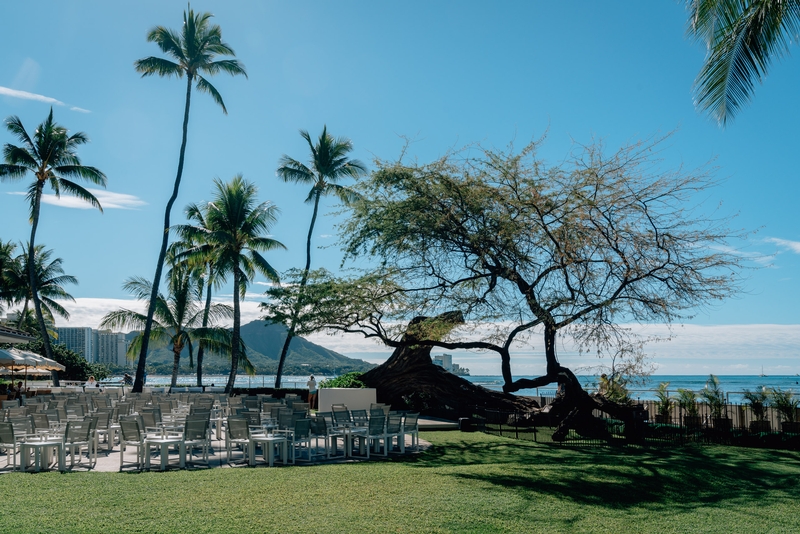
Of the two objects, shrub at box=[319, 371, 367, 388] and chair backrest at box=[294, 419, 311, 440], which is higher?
shrub at box=[319, 371, 367, 388]

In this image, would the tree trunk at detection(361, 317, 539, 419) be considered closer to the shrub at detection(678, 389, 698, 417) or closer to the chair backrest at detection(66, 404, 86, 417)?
the shrub at detection(678, 389, 698, 417)

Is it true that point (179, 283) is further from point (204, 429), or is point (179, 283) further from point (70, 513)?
point (70, 513)

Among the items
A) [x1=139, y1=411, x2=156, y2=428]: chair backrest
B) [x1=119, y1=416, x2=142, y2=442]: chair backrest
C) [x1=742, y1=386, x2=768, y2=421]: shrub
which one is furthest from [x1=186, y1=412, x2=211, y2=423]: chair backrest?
[x1=742, y1=386, x2=768, y2=421]: shrub

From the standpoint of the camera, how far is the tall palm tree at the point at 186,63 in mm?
29797

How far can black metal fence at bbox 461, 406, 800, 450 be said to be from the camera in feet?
54.4

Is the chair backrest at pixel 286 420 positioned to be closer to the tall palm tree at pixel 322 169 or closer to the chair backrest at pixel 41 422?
the chair backrest at pixel 41 422

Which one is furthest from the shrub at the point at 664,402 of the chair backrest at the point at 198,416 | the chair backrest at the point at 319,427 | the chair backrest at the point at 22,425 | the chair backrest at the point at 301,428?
the chair backrest at the point at 22,425

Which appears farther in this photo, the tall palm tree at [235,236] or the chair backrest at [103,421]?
the tall palm tree at [235,236]

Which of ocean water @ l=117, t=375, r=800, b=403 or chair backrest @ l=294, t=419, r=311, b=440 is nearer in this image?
chair backrest @ l=294, t=419, r=311, b=440

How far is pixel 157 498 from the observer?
27.3ft

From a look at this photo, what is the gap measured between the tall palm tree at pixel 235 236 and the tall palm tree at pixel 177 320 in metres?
3.25

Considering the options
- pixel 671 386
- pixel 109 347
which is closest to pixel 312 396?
pixel 671 386

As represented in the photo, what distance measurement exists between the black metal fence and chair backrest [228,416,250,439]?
26.1ft

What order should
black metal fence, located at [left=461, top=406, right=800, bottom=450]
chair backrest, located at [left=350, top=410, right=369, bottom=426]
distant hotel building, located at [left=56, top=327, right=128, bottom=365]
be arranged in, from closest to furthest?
chair backrest, located at [left=350, top=410, right=369, bottom=426] < black metal fence, located at [left=461, top=406, right=800, bottom=450] < distant hotel building, located at [left=56, top=327, right=128, bottom=365]
